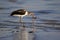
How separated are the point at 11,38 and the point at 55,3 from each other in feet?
19.3

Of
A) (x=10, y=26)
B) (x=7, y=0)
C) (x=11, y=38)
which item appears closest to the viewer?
(x=11, y=38)

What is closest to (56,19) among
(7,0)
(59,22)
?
(59,22)

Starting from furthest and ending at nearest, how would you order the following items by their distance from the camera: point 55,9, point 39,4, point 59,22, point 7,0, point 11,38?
point 7,0, point 39,4, point 55,9, point 59,22, point 11,38

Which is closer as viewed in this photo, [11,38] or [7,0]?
[11,38]

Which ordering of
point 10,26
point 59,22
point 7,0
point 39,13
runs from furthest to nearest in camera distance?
point 7,0, point 39,13, point 59,22, point 10,26

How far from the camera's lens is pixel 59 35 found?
260 inches

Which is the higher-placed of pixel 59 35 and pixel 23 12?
pixel 23 12

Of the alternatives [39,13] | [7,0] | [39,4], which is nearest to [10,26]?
[39,13]

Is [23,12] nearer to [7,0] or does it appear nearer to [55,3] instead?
[55,3]

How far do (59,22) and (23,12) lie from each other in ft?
3.97

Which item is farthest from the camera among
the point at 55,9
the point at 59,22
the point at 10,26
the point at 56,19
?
the point at 55,9

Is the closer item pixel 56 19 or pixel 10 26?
pixel 10 26

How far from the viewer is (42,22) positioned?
320 inches

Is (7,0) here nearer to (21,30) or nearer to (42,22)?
(42,22)
